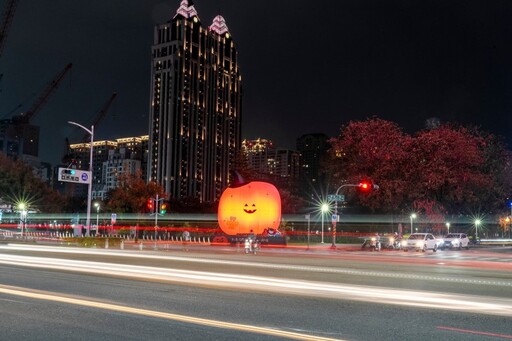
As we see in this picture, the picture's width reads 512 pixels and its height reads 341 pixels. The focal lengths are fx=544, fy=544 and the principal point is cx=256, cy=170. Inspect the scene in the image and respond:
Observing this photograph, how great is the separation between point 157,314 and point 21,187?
68.9 meters

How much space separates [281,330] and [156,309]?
3089mm

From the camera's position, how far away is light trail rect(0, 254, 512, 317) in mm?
11891

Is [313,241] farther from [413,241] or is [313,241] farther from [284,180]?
[284,180]

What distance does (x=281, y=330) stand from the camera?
29.0 feet

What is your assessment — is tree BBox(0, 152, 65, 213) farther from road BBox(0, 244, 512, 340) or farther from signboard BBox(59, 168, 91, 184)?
road BBox(0, 244, 512, 340)

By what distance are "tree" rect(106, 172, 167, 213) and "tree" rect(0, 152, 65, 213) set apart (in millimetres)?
9702

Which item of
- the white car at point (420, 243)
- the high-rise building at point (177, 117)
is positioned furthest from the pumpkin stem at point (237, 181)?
the high-rise building at point (177, 117)

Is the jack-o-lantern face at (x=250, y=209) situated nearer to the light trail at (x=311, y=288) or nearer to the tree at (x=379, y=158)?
the tree at (x=379, y=158)

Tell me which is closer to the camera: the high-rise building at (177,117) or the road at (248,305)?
the road at (248,305)

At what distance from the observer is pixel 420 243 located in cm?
4341

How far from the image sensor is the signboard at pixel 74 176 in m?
34.8

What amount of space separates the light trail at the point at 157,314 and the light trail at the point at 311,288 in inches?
163

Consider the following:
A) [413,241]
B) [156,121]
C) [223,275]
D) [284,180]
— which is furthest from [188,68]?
[223,275]

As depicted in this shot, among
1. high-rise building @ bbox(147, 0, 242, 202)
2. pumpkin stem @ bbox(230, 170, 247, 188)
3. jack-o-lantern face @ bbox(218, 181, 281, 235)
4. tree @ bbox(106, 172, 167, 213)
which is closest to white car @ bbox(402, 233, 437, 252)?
jack-o-lantern face @ bbox(218, 181, 281, 235)
